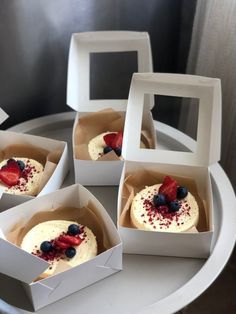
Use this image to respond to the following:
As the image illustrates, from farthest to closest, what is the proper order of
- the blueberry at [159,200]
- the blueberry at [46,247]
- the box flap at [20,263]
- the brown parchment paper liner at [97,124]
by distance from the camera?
1. the brown parchment paper liner at [97,124]
2. the blueberry at [159,200]
3. the blueberry at [46,247]
4. the box flap at [20,263]

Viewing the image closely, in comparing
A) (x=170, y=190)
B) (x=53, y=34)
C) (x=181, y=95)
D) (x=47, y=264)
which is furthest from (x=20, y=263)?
(x=53, y=34)

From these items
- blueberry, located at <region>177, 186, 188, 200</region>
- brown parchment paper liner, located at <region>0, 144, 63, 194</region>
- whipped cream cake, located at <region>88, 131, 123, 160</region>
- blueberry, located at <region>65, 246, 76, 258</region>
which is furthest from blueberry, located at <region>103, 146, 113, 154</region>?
blueberry, located at <region>65, 246, 76, 258</region>

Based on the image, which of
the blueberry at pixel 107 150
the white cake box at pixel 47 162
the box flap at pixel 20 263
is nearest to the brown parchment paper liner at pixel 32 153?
the white cake box at pixel 47 162

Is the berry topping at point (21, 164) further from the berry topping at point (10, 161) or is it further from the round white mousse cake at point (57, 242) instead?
the round white mousse cake at point (57, 242)

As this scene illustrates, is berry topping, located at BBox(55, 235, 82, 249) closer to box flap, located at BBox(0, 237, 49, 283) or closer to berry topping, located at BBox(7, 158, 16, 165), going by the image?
box flap, located at BBox(0, 237, 49, 283)

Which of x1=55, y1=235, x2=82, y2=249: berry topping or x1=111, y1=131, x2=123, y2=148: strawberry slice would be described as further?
x1=111, y1=131, x2=123, y2=148: strawberry slice

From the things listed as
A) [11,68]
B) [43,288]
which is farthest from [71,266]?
[11,68]

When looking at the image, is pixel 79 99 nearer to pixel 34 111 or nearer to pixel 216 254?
pixel 34 111
